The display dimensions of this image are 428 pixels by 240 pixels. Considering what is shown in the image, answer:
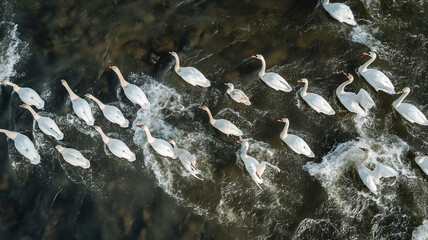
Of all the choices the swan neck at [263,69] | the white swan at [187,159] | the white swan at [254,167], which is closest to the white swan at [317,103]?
the swan neck at [263,69]

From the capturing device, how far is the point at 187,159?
11.7m

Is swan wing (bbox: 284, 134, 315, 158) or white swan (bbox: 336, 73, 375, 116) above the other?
white swan (bbox: 336, 73, 375, 116)

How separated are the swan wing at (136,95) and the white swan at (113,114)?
67cm

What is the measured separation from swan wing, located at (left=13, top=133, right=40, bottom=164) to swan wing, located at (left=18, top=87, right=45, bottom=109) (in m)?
1.40

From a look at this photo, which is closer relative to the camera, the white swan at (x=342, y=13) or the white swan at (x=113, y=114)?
the white swan at (x=113, y=114)

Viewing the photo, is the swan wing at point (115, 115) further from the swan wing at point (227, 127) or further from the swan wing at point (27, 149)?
the swan wing at point (227, 127)

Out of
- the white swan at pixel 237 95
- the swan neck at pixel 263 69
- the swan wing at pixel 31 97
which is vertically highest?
the swan neck at pixel 263 69

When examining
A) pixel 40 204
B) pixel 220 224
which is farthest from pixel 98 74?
pixel 220 224

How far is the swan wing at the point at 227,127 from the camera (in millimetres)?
12266

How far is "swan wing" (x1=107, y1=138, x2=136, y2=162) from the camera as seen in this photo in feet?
39.6

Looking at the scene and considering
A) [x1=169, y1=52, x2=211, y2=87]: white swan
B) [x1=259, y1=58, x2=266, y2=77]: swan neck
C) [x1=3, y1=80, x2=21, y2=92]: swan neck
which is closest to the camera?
[x1=259, y1=58, x2=266, y2=77]: swan neck

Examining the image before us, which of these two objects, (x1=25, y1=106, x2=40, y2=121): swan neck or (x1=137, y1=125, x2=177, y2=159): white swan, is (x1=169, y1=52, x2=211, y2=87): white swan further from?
(x1=25, y1=106, x2=40, y2=121): swan neck

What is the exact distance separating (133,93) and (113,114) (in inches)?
40.0

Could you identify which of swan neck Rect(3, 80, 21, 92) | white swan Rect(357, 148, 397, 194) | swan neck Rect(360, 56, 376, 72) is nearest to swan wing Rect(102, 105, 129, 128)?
swan neck Rect(3, 80, 21, 92)
